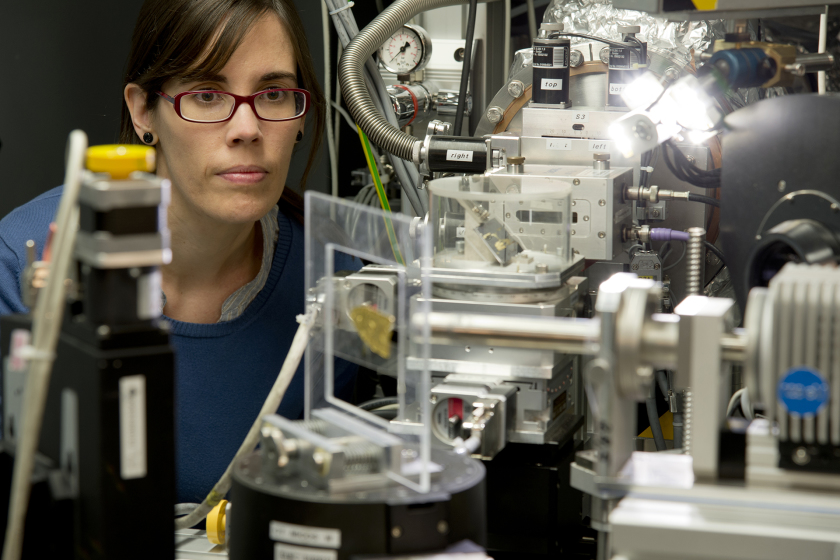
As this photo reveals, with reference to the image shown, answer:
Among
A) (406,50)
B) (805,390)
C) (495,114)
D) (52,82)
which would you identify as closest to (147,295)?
(805,390)

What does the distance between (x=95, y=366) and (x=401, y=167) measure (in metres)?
1.33

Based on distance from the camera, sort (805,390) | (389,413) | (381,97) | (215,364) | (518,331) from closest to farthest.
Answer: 1. (805,390)
2. (518,331)
3. (389,413)
4. (215,364)
5. (381,97)

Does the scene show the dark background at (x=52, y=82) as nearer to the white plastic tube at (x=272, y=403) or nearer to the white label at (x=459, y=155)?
the white label at (x=459, y=155)

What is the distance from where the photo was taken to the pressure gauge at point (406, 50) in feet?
6.95

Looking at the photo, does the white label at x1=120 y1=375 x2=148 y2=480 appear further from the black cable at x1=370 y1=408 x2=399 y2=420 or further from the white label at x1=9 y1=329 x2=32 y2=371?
the black cable at x1=370 y1=408 x2=399 y2=420

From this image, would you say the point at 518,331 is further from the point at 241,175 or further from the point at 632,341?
the point at 241,175

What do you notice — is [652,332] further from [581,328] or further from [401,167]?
[401,167]

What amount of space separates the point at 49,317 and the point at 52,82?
1.62 meters

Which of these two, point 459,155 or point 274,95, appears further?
point 274,95

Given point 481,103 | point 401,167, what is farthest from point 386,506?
point 481,103

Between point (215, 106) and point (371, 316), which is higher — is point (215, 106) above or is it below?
above

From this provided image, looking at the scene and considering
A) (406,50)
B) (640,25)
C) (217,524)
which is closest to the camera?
(217,524)

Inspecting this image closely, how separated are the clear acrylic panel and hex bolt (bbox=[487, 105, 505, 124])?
0.74 m

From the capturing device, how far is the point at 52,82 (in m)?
2.21
